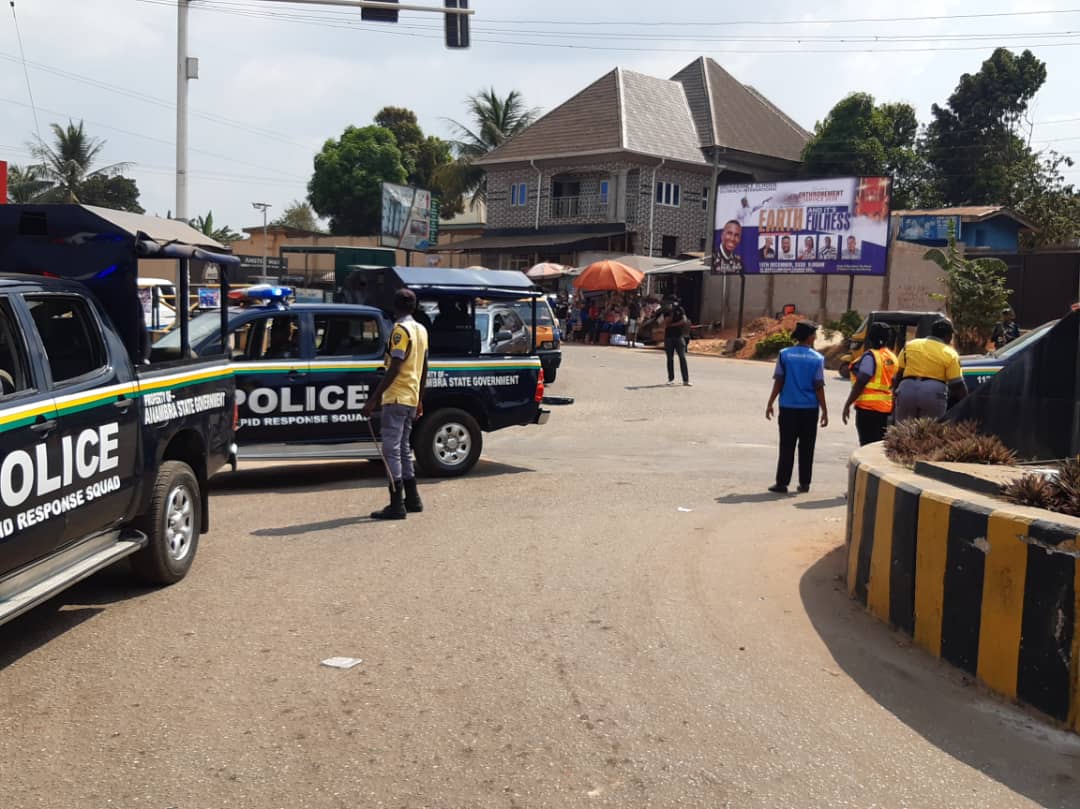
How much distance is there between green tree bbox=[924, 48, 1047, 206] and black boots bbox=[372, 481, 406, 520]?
4840 centimetres

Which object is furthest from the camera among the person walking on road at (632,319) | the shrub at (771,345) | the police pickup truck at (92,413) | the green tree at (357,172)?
the green tree at (357,172)

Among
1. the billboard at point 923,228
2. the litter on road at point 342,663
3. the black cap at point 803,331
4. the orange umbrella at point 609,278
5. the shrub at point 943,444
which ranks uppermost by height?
the billboard at point 923,228

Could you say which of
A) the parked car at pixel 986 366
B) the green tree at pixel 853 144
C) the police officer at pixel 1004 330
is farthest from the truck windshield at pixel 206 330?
the green tree at pixel 853 144

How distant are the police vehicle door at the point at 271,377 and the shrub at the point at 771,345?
22.4 meters

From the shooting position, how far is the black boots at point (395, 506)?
29.2 feet

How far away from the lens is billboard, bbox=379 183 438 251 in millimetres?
46594

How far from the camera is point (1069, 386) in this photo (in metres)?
7.39

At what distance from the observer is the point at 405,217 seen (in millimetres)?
47094

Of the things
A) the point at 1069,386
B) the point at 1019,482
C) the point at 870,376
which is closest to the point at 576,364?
the point at 870,376

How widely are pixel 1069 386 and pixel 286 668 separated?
538cm

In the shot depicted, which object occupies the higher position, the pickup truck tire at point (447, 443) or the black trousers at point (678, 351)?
the black trousers at point (678, 351)

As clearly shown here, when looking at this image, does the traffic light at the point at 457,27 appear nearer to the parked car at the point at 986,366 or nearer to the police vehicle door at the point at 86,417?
the parked car at the point at 986,366

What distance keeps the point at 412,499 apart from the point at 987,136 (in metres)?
51.0

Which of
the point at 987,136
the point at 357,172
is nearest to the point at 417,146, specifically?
the point at 357,172
